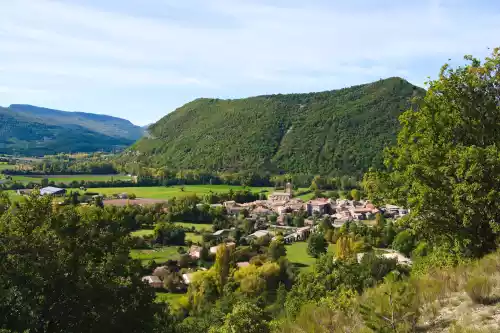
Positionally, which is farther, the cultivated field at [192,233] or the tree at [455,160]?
the cultivated field at [192,233]

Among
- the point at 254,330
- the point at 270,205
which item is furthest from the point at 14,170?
the point at 254,330

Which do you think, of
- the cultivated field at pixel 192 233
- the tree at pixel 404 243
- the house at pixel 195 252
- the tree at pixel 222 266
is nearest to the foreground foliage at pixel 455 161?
the tree at pixel 222 266

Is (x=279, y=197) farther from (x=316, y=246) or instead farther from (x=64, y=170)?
(x=64, y=170)

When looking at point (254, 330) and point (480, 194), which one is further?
point (254, 330)

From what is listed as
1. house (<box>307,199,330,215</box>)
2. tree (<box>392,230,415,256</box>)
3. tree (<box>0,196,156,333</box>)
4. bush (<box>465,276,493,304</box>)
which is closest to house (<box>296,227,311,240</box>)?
tree (<box>392,230,415,256</box>)

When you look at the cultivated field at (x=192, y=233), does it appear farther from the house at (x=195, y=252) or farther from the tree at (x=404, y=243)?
the tree at (x=404, y=243)

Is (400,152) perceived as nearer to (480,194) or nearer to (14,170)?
(480,194)

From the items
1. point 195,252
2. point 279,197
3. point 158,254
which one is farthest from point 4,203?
point 279,197
